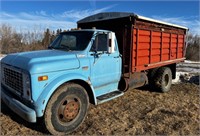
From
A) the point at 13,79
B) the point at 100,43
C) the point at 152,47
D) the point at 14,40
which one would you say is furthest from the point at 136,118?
the point at 14,40

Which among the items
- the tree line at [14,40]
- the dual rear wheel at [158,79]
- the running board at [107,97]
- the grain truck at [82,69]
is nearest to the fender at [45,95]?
the grain truck at [82,69]

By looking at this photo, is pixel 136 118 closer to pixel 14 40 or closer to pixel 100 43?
pixel 100 43

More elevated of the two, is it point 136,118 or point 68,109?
point 68,109

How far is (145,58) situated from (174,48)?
2.41 meters

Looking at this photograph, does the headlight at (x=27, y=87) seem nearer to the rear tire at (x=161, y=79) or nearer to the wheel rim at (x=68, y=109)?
the wheel rim at (x=68, y=109)

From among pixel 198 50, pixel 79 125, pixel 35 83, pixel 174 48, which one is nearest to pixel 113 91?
pixel 79 125

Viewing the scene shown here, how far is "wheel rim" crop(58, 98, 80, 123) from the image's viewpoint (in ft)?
13.3

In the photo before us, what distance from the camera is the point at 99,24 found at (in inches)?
251

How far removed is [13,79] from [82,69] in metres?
1.44

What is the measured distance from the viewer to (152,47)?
661 centimetres

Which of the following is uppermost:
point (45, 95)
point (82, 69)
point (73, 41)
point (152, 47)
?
point (73, 41)

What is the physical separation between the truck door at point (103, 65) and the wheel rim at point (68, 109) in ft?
2.34

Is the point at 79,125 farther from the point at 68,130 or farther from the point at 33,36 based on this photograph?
the point at 33,36

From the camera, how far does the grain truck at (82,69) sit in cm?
373
